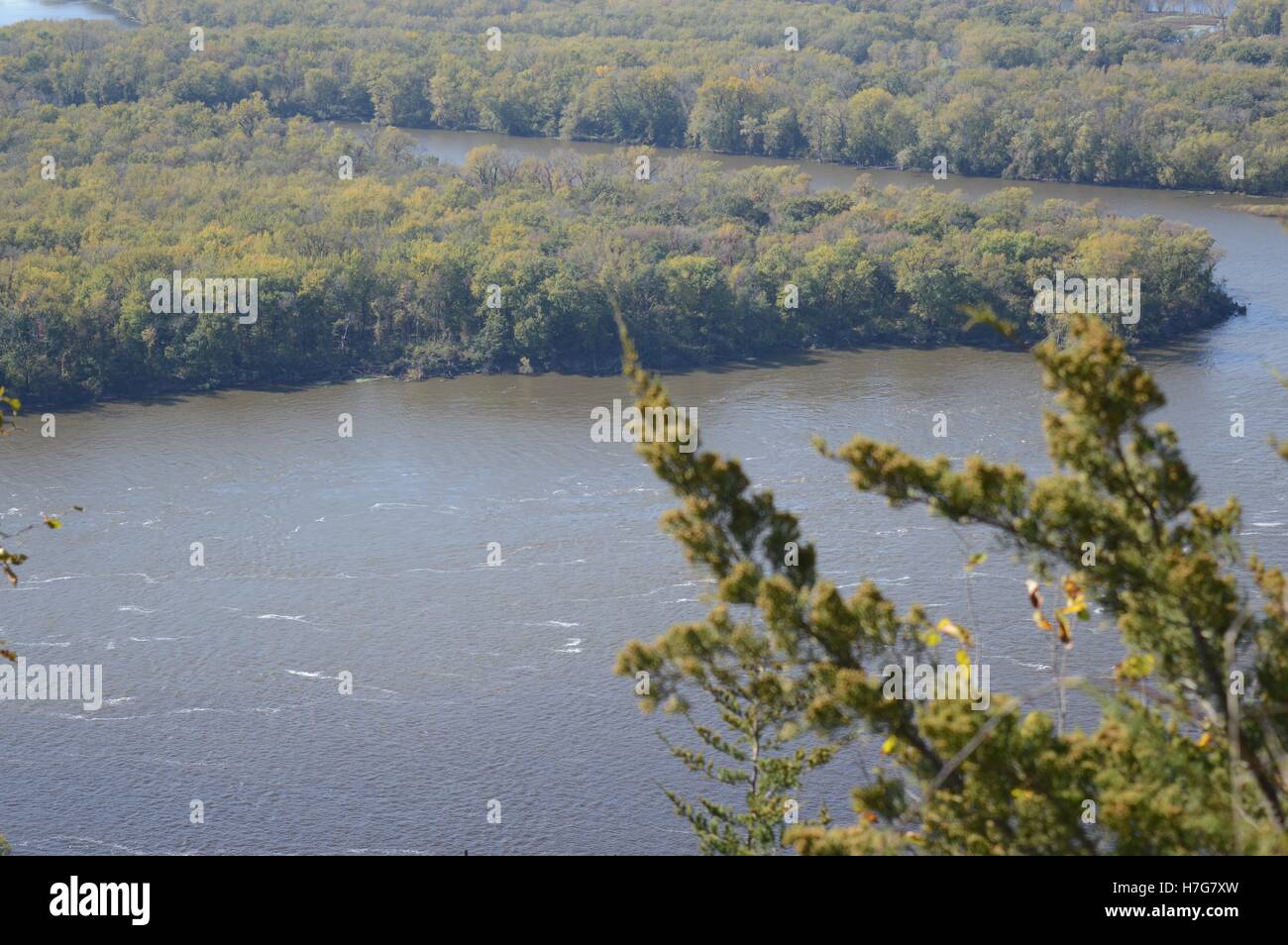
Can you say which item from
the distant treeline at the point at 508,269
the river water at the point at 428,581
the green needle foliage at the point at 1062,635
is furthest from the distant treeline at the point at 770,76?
the green needle foliage at the point at 1062,635

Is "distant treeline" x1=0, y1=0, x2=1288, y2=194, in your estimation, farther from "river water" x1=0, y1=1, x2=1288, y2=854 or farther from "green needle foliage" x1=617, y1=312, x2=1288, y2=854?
"green needle foliage" x1=617, y1=312, x2=1288, y2=854

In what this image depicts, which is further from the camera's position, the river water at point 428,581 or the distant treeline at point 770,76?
the distant treeline at point 770,76

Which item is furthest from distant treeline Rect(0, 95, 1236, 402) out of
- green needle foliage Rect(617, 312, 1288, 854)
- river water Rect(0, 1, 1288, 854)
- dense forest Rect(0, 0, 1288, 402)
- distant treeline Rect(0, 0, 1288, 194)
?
green needle foliage Rect(617, 312, 1288, 854)

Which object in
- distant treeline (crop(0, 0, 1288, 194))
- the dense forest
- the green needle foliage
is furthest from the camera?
distant treeline (crop(0, 0, 1288, 194))

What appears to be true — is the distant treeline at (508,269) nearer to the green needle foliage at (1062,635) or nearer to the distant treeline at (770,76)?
the distant treeline at (770,76)

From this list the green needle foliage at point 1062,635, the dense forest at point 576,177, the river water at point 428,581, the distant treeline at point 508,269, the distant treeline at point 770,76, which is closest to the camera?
the green needle foliage at point 1062,635

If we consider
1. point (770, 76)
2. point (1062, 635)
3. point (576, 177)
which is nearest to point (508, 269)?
point (576, 177)
